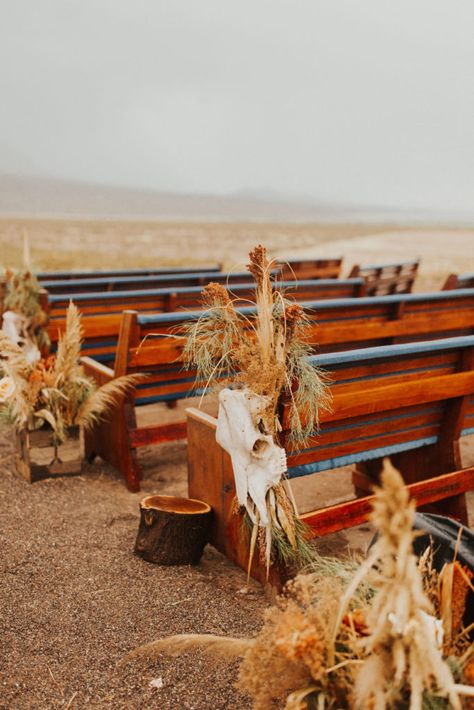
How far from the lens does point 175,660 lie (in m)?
2.85

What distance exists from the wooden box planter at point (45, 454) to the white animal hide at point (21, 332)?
1048 mm

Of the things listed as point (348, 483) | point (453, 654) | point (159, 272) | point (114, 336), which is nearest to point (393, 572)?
point (453, 654)

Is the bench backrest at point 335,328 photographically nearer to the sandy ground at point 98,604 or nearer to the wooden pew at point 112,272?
the sandy ground at point 98,604

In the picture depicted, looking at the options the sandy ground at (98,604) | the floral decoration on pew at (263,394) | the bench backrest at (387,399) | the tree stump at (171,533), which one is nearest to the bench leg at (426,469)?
the bench backrest at (387,399)

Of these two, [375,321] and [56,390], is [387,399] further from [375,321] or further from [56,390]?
[375,321]

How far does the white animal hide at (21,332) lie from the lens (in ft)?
18.7

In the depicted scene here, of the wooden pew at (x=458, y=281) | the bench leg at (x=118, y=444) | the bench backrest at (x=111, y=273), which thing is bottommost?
the bench leg at (x=118, y=444)

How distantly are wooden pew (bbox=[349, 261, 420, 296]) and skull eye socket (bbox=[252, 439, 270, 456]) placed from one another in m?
6.37

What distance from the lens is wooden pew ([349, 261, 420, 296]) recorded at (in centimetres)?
946

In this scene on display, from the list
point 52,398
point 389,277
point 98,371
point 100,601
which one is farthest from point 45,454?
point 389,277

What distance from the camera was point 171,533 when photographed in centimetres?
358

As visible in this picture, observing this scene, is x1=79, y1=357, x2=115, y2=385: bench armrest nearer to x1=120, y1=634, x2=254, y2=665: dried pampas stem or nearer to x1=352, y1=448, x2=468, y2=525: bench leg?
x1=352, y1=448, x2=468, y2=525: bench leg

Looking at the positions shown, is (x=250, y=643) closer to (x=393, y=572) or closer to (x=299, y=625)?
(x=299, y=625)

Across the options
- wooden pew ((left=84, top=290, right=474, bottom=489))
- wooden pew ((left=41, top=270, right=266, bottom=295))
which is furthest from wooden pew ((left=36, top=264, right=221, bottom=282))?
wooden pew ((left=84, top=290, right=474, bottom=489))
